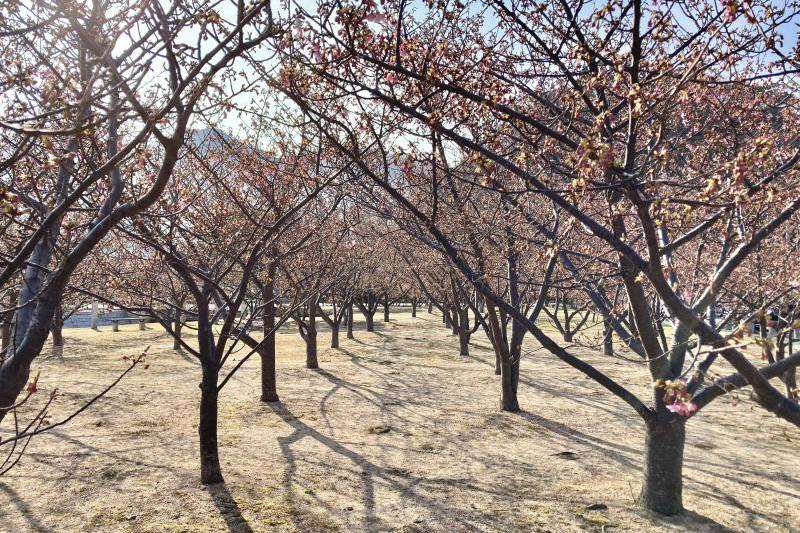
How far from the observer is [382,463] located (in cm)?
850

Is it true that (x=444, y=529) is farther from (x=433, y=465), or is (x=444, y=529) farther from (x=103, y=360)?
(x=103, y=360)

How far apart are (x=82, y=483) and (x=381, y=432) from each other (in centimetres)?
497

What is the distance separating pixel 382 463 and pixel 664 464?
4.06 metres

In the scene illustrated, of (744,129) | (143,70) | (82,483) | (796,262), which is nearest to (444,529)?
(82,483)

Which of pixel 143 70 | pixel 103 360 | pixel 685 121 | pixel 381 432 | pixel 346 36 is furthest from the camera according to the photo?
pixel 103 360

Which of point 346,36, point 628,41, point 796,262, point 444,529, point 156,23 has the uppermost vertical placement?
point 628,41

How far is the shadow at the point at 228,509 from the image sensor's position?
6.12m

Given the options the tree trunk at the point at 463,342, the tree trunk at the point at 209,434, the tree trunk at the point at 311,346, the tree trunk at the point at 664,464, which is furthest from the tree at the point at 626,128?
the tree trunk at the point at 463,342

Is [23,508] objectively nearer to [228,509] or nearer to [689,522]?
[228,509]

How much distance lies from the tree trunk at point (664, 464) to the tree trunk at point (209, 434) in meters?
5.58

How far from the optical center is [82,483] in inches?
287

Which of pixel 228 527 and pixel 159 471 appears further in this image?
pixel 159 471

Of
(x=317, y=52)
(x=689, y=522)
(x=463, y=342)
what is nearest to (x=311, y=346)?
(x=463, y=342)

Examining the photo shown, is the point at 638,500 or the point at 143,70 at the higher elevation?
the point at 143,70
